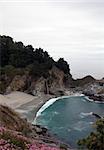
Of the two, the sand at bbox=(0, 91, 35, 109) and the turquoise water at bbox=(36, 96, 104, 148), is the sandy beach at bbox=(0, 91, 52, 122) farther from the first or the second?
the turquoise water at bbox=(36, 96, 104, 148)

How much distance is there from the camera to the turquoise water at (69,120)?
187ft

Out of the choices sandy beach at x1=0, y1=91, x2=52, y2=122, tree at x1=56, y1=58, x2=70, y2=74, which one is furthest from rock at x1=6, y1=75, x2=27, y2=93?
tree at x1=56, y1=58, x2=70, y2=74

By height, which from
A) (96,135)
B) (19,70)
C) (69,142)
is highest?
(19,70)

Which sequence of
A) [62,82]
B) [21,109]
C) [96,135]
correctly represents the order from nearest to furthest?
1. [96,135]
2. [21,109]
3. [62,82]

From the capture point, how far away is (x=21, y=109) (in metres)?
86.1

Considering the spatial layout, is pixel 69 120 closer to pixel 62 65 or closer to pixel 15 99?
pixel 15 99

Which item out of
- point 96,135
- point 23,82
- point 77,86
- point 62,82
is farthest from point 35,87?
point 96,135

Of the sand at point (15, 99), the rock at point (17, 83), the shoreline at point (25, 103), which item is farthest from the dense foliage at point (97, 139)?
the rock at point (17, 83)

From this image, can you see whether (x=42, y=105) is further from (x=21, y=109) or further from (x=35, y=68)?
(x=35, y=68)

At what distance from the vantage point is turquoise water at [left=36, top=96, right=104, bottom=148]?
57.0 meters

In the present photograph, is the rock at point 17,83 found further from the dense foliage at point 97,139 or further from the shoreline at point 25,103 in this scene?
the dense foliage at point 97,139

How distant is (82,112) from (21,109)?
1248 centimetres

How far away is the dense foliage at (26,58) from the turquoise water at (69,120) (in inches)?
1007

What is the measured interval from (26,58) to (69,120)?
65923 mm
